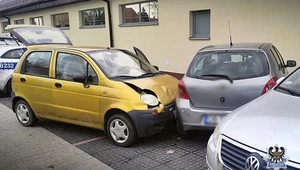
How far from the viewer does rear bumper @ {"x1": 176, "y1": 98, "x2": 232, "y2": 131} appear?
4302 mm

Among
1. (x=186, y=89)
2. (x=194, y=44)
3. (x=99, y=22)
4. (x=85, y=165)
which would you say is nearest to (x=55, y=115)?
(x=85, y=165)

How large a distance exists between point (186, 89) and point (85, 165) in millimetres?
1835

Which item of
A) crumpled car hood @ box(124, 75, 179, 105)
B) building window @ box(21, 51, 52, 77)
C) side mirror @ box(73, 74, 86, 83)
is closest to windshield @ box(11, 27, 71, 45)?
building window @ box(21, 51, 52, 77)

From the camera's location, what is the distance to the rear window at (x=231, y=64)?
13.8 feet

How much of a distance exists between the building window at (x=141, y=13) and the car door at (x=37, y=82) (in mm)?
5805

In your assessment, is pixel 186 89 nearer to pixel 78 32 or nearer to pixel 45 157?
pixel 45 157

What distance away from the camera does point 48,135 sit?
5.31 meters

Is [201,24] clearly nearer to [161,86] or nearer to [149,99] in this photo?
[161,86]

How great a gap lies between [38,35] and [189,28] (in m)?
4.60

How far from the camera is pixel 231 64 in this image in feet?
14.4

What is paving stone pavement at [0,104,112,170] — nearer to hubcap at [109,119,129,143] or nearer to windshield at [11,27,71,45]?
hubcap at [109,119,129,143]

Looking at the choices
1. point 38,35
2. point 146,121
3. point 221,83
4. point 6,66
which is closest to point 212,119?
point 221,83

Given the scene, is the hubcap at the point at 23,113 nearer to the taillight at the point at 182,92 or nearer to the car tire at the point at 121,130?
the car tire at the point at 121,130

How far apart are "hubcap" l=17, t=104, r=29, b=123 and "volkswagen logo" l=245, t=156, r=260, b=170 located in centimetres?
474
